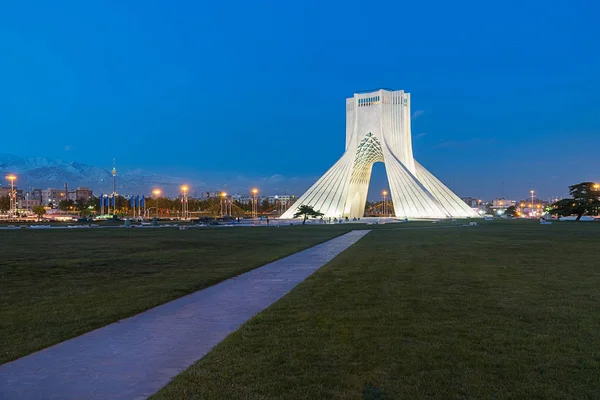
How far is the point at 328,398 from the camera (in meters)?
3.81

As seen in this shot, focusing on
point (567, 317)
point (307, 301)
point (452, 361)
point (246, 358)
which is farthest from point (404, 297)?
point (246, 358)

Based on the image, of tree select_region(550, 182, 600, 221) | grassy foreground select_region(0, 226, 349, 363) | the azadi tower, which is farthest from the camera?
the azadi tower

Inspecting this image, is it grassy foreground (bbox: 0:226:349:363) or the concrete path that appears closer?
the concrete path

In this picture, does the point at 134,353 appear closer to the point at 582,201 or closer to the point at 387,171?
the point at 582,201

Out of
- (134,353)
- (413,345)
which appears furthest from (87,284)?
(413,345)

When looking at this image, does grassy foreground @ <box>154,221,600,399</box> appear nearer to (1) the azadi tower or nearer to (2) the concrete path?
(2) the concrete path

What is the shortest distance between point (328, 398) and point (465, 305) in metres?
4.16

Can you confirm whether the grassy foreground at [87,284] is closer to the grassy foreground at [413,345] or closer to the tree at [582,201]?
the grassy foreground at [413,345]

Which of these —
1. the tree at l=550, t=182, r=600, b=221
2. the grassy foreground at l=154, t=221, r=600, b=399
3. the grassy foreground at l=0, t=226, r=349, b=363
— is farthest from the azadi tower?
the grassy foreground at l=154, t=221, r=600, b=399

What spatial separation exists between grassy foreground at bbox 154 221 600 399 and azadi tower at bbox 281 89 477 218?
52.0 m

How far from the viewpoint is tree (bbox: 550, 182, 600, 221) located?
53.5 metres

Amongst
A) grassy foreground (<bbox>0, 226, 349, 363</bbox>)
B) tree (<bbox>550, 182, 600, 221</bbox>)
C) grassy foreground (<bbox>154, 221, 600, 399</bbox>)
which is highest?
tree (<bbox>550, 182, 600, 221</bbox>)

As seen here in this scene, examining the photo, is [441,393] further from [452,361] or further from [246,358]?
[246,358]

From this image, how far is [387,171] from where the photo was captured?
65.1 meters
